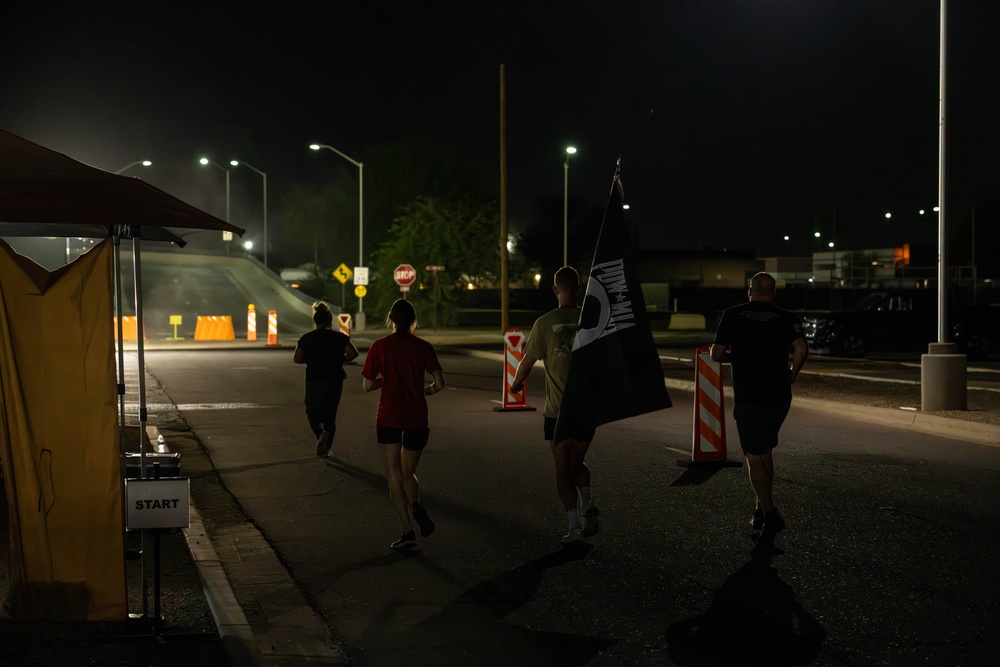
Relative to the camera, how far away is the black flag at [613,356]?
698 centimetres

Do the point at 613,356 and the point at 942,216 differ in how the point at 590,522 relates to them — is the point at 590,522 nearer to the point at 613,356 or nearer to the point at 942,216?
the point at 613,356

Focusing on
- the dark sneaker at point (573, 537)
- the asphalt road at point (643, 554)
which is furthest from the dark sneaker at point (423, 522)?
the dark sneaker at point (573, 537)

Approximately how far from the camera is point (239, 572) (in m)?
6.95

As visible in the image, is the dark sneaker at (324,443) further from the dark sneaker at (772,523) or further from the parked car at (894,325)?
the parked car at (894,325)

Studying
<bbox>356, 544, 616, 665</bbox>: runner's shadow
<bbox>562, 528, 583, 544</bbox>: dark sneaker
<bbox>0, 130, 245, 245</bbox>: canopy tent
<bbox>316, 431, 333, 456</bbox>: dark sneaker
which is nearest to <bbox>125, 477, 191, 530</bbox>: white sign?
<bbox>356, 544, 616, 665</bbox>: runner's shadow

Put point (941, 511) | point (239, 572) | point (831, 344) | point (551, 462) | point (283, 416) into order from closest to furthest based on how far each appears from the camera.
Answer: point (239, 572) → point (941, 511) → point (551, 462) → point (283, 416) → point (831, 344)

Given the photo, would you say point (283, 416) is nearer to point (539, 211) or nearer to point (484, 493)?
point (484, 493)

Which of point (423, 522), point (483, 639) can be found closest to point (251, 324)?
point (423, 522)

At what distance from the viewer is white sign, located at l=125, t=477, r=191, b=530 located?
5660 millimetres

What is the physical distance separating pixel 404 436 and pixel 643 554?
179cm

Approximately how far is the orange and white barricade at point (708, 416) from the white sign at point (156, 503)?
6.59 meters

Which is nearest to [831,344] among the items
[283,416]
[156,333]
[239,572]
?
[283,416]

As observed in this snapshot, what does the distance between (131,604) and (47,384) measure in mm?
1528

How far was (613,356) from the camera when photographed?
275 inches
